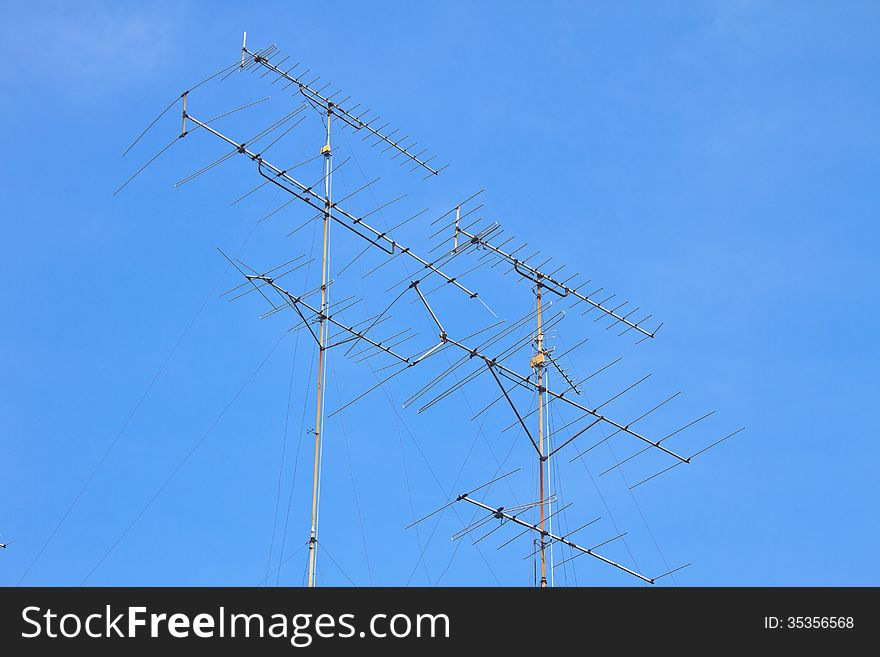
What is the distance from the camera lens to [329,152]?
29.8 m
